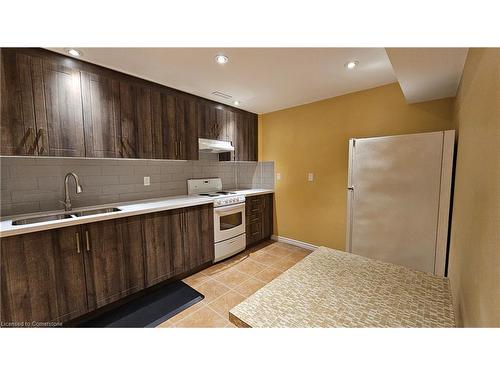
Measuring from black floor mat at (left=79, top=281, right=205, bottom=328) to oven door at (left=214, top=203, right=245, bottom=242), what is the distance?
713 millimetres

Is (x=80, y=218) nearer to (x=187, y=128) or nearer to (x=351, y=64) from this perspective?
(x=187, y=128)

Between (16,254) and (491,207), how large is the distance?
2.33m

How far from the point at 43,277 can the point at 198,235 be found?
49.4 inches

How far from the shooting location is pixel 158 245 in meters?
1.95

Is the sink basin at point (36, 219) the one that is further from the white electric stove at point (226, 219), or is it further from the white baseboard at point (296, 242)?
the white baseboard at point (296, 242)

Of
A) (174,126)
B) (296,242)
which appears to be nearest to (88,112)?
(174,126)

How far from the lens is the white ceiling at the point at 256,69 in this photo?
4.97 feet

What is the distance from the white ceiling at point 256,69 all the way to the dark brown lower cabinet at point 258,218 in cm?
149

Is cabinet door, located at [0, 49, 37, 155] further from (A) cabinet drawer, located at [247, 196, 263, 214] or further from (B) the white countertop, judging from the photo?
(A) cabinet drawer, located at [247, 196, 263, 214]

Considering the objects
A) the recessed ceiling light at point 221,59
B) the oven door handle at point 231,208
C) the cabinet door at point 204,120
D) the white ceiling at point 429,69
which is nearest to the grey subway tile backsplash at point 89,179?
the cabinet door at point 204,120
